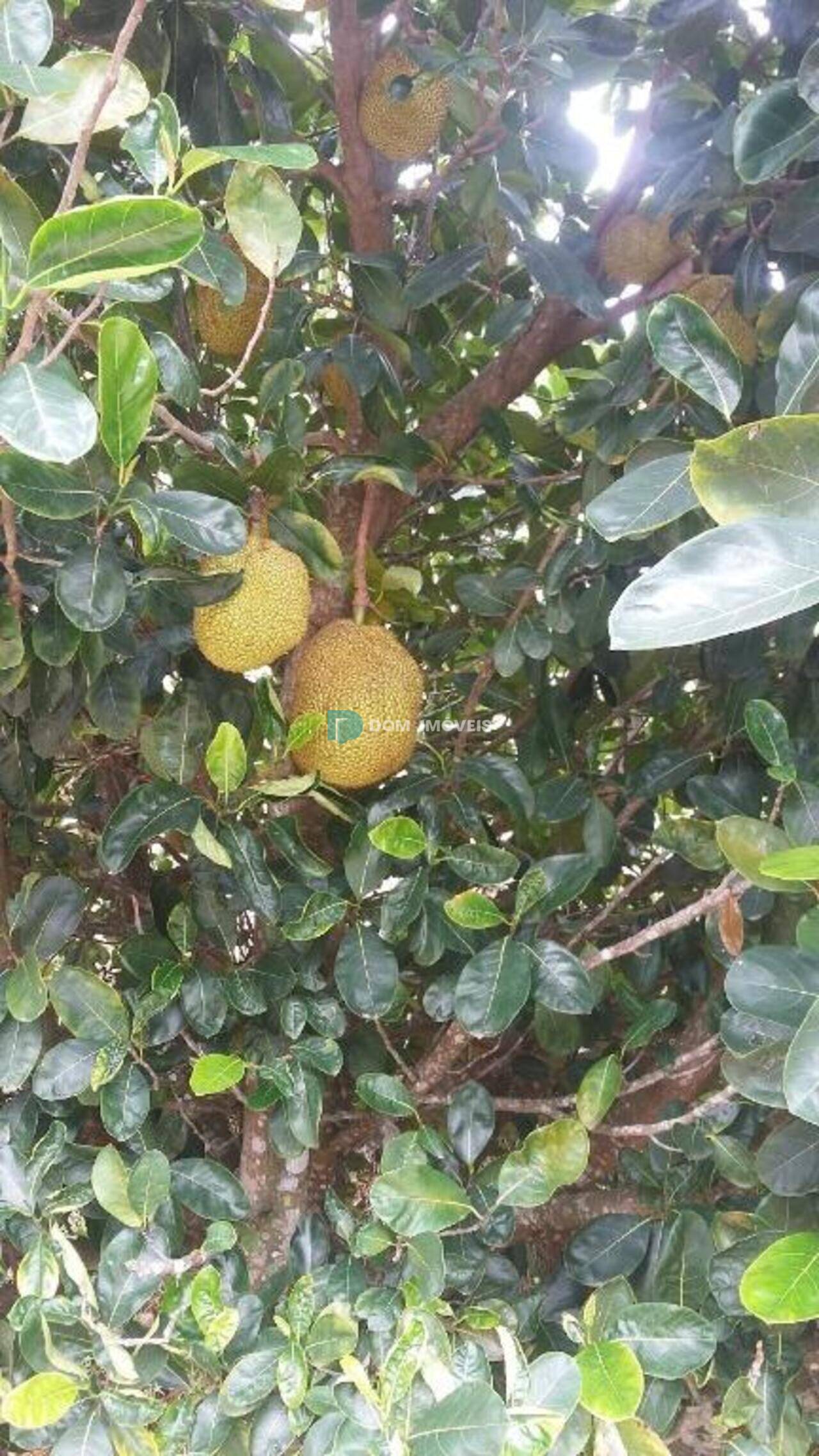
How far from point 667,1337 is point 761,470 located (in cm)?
55

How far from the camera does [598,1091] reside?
32.3 inches

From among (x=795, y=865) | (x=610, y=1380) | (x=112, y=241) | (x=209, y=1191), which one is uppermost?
(x=112, y=241)

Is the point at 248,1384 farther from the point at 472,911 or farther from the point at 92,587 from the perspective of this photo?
the point at 92,587

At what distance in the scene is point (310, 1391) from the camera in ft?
2.33

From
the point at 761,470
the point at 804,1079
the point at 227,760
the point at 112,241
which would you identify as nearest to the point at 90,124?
the point at 112,241

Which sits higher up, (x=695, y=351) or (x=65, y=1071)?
(x=695, y=351)

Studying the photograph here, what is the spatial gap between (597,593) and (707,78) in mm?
441

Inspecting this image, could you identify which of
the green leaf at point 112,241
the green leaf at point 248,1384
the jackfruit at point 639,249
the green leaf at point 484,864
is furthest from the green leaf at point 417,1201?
the jackfruit at point 639,249

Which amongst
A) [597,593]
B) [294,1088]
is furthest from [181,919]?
[597,593]

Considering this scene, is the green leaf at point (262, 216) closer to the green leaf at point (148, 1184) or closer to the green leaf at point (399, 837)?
the green leaf at point (399, 837)

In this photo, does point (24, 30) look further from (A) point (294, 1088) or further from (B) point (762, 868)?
(A) point (294, 1088)

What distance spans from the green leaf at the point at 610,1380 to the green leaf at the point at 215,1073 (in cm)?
29

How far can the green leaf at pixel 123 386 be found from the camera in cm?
59

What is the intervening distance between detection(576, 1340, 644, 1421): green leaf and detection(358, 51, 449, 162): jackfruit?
0.99 m
